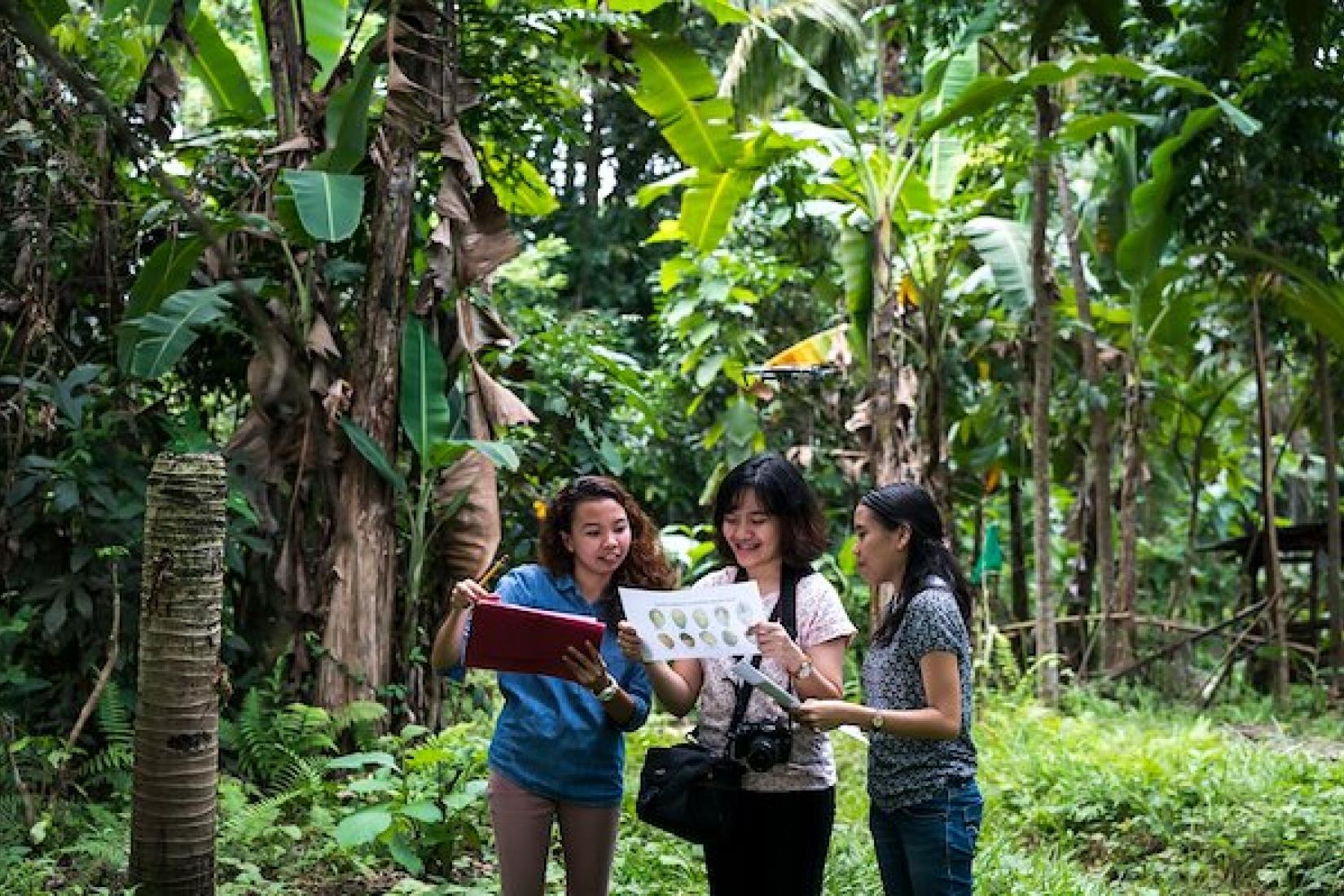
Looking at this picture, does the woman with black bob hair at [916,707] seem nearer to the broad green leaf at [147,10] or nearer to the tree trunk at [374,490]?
the tree trunk at [374,490]

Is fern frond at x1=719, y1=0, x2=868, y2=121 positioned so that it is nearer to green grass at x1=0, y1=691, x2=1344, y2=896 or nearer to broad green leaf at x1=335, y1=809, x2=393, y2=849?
green grass at x1=0, y1=691, x2=1344, y2=896

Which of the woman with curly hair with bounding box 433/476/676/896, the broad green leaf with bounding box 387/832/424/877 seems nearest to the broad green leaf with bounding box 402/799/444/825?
the broad green leaf with bounding box 387/832/424/877

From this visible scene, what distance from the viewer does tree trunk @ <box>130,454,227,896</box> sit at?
3.23m

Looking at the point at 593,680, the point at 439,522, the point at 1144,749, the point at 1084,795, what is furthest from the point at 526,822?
the point at 1144,749

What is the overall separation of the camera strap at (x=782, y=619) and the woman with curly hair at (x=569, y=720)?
0.26 metres

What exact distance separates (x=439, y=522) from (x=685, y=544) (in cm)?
454

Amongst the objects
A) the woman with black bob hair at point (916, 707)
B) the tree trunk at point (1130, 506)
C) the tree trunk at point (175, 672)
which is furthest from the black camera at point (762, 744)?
the tree trunk at point (1130, 506)

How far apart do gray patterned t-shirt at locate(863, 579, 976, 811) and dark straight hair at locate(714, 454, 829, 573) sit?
0.29 meters

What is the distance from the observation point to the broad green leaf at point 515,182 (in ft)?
25.5

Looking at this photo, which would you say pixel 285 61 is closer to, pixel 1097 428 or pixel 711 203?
pixel 711 203

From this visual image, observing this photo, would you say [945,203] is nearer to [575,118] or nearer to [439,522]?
[575,118]

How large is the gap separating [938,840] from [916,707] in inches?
11.5

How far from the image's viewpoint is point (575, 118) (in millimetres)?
8055

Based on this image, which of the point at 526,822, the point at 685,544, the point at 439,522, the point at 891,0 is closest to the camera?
the point at 526,822
